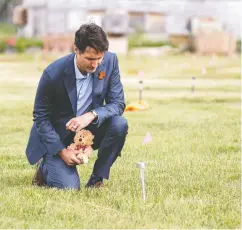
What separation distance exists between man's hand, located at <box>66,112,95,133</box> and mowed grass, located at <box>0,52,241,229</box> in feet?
1.65

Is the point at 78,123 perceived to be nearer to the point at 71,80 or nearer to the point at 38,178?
the point at 71,80

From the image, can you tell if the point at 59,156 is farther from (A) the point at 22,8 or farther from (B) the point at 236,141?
(A) the point at 22,8

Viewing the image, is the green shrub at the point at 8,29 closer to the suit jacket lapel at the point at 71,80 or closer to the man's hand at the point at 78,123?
the suit jacket lapel at the point at 71,80

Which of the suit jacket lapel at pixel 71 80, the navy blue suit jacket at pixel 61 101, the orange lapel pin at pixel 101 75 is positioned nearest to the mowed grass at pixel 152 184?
the navy blue suit jacket at pixel 61 101

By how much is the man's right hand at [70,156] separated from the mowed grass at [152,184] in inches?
11.4

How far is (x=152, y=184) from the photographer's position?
661 cm

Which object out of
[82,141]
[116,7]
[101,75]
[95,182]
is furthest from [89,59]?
[116,7]

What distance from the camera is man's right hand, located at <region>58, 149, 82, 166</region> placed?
629 centimetres

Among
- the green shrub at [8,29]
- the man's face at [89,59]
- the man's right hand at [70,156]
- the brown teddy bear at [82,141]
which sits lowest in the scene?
the green shrub at [8,29]

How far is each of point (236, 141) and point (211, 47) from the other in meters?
36.6

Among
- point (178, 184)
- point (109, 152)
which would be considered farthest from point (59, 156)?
point (178, 184)

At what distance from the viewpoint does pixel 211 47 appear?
45.7 m

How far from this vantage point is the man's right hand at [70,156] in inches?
248

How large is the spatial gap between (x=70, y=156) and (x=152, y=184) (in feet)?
2.55
